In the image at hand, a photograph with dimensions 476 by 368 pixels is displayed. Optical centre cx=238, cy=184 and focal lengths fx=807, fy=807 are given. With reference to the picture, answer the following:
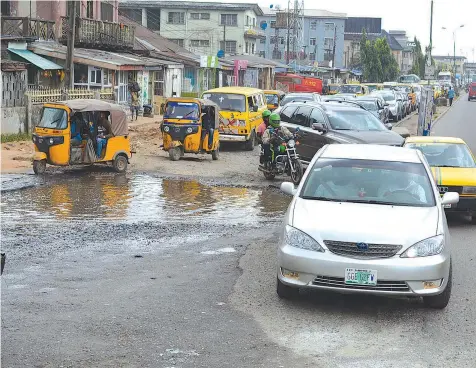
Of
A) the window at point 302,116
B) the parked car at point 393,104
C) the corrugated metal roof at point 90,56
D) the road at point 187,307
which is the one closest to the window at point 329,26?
the parked car at point 393,104

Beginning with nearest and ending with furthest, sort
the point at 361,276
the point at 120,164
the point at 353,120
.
Result: the point at 361,276, the point at 120,164, the point at 353,120

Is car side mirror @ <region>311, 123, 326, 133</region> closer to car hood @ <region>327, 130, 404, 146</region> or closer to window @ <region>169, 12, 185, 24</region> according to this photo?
car hood @ <region>327, 130, 404, 146</region>

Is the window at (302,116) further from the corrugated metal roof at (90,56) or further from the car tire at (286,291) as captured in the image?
the corrugated metal roof at (90,56)

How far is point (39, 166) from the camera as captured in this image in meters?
18.7

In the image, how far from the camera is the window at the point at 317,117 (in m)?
19.9

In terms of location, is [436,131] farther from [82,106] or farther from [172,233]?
[172,233]

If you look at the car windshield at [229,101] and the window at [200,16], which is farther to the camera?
the window at [200,16]

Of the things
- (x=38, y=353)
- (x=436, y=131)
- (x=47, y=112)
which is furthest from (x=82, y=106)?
(x=436, y=131)

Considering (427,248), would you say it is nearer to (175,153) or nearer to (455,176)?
(455,176)

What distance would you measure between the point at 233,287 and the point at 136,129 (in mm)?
23061

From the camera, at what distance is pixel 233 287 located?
29.2ft

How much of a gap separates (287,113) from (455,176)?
27.8 feet

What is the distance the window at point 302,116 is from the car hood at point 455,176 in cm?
679

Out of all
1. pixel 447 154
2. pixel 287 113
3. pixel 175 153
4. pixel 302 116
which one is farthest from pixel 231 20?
pixel 447 154
